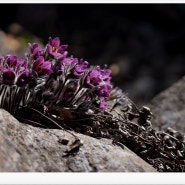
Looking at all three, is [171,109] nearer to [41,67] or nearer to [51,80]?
[51,80]

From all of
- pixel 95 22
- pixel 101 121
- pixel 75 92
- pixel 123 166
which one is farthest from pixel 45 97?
pixel 95 22

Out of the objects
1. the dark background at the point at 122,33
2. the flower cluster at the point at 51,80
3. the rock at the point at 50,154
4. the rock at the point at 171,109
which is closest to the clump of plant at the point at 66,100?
the flower cluster at the point at 51,80

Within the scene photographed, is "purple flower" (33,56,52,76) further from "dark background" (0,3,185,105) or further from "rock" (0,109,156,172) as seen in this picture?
"dark background" (0,3,185,105)

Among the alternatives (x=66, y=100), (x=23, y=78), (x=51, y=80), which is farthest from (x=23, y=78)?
(x=66, y=100)

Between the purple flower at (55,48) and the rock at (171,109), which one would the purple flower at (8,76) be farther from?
the rock at (171,109)

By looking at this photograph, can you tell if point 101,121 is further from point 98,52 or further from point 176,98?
point 98,52

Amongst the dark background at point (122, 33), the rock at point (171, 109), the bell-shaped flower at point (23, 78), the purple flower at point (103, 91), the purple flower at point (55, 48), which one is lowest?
the dark background at point (122, 33)

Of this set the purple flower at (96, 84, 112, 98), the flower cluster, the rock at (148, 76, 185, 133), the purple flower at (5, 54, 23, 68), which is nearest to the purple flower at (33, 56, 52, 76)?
the flower cluster
